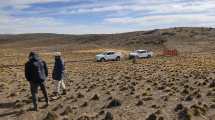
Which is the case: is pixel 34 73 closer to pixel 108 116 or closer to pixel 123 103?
pixel 108 116

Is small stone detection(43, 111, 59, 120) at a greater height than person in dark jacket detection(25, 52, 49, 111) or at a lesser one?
lesser

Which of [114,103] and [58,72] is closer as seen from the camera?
[114,103]

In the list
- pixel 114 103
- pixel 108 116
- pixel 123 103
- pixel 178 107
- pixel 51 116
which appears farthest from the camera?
pixel 123 103

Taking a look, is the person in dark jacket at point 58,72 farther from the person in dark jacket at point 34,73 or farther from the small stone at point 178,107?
the small stone at point 178,107

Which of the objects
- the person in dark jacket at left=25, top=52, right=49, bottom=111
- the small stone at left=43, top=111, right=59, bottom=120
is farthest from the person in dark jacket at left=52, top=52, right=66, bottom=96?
the small stone at left=43, top=111, right=59, bottom=120

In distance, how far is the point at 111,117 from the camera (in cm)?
1412

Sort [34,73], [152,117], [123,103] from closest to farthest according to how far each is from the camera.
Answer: [152,117]
[34,73]
[123,103]

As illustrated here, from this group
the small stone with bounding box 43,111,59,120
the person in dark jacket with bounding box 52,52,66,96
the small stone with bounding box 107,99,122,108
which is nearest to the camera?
the small stone with bounding box 43,111,59,120

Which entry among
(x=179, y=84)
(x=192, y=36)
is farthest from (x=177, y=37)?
(x=179, y=84)

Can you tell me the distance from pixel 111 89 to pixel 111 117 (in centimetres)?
752

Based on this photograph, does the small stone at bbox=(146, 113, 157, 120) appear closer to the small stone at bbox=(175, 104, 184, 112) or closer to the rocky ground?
the rocky ground

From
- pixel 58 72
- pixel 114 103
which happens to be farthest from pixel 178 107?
pixel 58 72

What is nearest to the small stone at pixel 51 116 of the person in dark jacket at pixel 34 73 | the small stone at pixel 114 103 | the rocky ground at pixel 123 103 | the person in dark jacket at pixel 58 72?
the rocky ground at pixel 123 103

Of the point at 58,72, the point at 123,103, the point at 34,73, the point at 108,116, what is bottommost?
the point at 123,103
